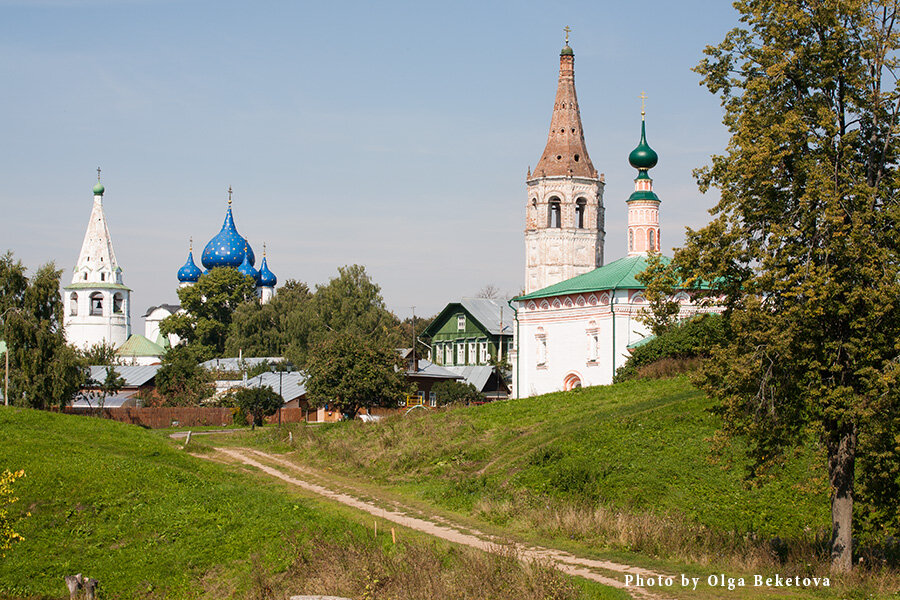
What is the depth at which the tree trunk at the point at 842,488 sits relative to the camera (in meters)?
12.9

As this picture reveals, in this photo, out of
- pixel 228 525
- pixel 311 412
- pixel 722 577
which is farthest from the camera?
pixel 311 412

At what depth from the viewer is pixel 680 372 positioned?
31.5 m

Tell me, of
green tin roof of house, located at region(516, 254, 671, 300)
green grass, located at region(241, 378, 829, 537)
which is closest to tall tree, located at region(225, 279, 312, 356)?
green tin roof of house, located at region(516, 254, 671, 300)

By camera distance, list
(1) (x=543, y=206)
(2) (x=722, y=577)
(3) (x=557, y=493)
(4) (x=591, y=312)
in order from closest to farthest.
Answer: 1. (2) (x=722, y=577)
2. (3) (x=557, y=493)
3. (4) (x=591, y=312)
4. (1) (x=543, y=206)

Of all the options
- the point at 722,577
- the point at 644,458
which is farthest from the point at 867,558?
the point at 644,458

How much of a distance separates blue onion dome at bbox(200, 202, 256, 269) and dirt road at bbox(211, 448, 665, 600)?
65721 millimetres

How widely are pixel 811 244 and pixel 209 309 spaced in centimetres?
7807

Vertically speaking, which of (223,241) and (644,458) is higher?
(223,241)

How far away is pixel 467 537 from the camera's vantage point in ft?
54.0

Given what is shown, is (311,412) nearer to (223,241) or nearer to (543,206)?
(543,206)

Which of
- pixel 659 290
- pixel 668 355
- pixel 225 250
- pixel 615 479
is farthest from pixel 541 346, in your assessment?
pixel 225 250

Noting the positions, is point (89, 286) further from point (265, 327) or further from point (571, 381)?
point (571, 381)

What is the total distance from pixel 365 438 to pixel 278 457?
2.71 meters

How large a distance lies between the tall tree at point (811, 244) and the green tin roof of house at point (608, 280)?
2773cm
